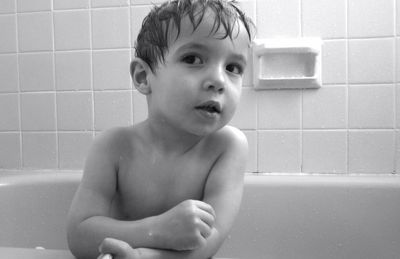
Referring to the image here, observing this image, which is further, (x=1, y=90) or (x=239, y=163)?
(x=1, y=90)

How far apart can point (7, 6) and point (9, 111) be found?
36 centimetres

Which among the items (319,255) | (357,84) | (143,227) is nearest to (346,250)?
(319,255)

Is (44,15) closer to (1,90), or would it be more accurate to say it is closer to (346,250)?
(1,90)

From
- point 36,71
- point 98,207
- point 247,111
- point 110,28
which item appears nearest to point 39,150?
point 36,71

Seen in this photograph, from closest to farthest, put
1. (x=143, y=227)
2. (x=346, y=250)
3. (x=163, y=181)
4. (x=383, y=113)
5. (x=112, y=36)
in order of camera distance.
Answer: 1. (x=143, y=227)
2. (x=163, y=181)
3. (x=346, y=250)
4. (x=383, y=113)
5. (x=112, y=36)

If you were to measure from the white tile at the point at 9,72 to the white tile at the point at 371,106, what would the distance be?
43.4 inches

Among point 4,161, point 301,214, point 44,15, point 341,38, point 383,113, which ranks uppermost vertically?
point 44,15

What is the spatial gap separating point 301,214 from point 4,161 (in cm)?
102

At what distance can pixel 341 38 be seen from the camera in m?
1.40

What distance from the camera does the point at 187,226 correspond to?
66 centimetres

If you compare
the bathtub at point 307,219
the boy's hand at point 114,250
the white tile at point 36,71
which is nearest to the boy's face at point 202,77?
the boy's hand at point 114,250

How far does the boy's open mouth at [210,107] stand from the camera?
0.75 m

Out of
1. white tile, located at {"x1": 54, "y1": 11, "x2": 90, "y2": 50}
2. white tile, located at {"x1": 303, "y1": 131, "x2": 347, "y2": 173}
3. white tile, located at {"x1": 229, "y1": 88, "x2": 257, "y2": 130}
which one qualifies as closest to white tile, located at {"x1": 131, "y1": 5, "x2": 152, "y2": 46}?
white tile, located at {"x1": 54, "y1": 11, "x2": 90, "y2": 50}

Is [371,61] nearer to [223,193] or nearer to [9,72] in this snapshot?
[223,193]
